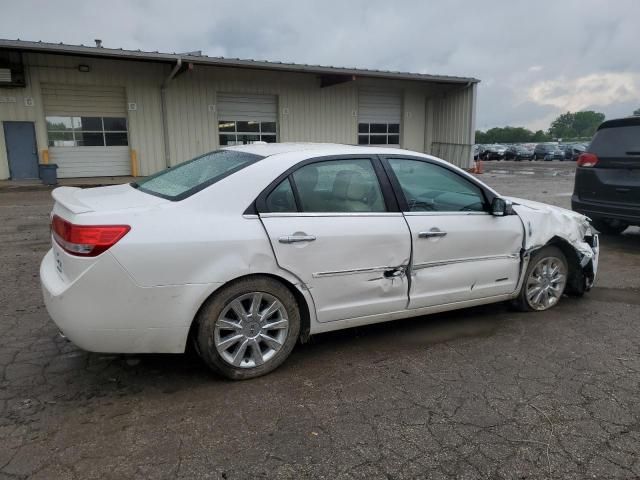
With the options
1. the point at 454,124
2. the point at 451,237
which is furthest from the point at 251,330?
the point at 454,124

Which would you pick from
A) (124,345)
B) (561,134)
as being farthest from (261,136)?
(561,134)

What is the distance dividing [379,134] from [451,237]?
21090 mm

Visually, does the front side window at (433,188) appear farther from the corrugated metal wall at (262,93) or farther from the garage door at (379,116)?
the garage door at (379,116)

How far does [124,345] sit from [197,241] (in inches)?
29.7

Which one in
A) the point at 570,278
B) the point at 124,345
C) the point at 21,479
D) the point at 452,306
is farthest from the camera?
the point at 570,278

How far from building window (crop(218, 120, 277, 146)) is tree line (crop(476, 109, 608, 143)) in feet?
285

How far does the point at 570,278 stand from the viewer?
502 cm

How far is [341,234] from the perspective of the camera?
3.44m

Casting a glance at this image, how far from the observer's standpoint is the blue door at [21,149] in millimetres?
16938

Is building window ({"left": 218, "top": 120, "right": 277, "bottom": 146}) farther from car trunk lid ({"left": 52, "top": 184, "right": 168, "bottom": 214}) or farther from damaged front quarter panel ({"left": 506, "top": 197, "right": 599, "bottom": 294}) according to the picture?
car trunk lid ({"left": 52, "top": 184, "right": 168, "bottom": 214})

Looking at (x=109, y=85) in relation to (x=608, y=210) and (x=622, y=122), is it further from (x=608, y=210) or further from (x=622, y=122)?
(x=608, y=210)

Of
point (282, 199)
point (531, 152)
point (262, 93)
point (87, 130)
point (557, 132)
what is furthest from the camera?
point (557, 132)

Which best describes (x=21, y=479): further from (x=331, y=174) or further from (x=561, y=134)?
(x=561, y=134)

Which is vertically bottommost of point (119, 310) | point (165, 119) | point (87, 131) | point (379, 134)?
point (119, 310)
